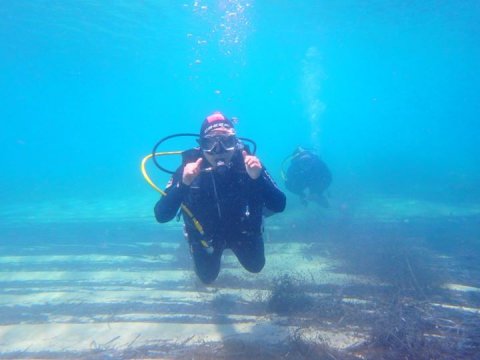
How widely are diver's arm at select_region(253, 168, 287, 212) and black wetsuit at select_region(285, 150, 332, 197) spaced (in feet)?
22.3

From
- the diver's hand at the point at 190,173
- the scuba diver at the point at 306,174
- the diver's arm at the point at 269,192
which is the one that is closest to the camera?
the diver's hand at the point at 190,173

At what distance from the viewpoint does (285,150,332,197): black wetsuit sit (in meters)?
11.8

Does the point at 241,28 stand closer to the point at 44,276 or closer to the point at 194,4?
the point at 194,4

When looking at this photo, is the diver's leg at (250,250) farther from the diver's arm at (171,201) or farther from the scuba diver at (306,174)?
the scuba diver at (306,174)

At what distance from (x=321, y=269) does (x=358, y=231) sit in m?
3.35

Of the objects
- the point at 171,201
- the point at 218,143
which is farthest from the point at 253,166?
the point at 171,201

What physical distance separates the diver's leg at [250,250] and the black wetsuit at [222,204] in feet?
0.06

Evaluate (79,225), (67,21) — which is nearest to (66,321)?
(79,225)

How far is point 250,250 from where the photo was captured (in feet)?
18.8

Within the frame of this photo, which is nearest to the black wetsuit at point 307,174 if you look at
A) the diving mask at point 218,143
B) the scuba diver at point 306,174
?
the scuba diver at point 306,174

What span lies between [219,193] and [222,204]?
7.4 inches

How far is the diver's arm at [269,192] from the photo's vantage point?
5.16m

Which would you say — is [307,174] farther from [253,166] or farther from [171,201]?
[171,201]

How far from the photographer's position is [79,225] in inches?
535
